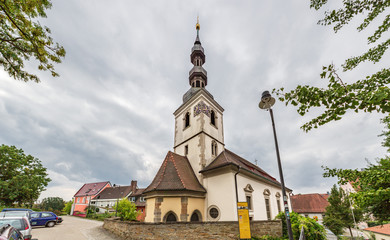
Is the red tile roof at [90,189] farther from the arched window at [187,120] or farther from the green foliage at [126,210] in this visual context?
the arched window at [187,120]

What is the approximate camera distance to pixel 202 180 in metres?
15.0

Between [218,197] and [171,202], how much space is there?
3738 mm

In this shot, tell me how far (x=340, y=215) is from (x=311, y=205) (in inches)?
554

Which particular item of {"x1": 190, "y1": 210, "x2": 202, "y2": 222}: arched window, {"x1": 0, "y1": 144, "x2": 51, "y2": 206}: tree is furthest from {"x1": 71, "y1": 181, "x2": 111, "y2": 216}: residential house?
{"x1": 190, "y1": 210, "x2": 202, "y2": 222}: arched window

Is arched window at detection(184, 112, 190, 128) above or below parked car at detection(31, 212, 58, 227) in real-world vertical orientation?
above

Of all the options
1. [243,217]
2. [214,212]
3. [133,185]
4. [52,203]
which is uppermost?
[133,185]

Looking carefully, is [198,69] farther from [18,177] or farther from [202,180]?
[18,177]

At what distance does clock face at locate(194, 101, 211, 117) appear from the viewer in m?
17.9

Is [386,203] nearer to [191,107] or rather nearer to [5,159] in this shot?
[191,107]

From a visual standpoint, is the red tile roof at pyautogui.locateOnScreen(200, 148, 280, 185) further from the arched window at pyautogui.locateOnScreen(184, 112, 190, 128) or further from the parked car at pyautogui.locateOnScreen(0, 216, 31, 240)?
the parked car at pyautogui.locateOnScreen(0, 216, 31, 240)

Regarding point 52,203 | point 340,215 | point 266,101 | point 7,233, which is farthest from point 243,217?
point 52,203

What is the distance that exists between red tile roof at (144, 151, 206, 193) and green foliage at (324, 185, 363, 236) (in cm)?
2357

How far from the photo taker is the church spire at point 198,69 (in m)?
21.5

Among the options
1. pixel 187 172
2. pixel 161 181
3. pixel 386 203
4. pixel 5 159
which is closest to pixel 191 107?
pixel 187 172
